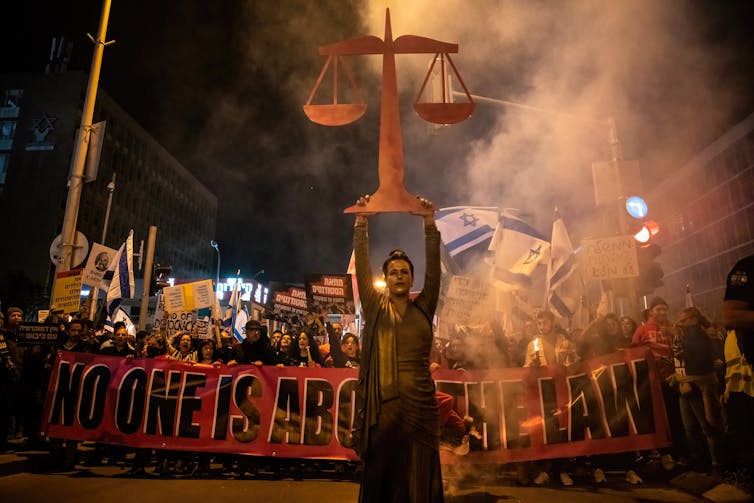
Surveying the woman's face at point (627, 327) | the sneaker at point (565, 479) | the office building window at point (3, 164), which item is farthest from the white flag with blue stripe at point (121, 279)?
the office building window at point (3, 164)

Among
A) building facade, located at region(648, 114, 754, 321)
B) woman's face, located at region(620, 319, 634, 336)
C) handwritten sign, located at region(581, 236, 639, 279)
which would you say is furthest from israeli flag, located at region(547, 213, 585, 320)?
building facade, located at region(648, 114, 754, 321)

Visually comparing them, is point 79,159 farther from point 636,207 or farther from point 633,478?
point 633,478

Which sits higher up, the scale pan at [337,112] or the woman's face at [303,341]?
the scale pan at [337,112]

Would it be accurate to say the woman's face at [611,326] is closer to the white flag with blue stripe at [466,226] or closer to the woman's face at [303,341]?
the woman's face at [303,341]

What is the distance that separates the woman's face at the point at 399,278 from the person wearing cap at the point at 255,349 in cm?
437

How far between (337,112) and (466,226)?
1171cm

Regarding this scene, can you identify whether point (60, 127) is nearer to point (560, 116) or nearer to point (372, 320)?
point (560, 116)

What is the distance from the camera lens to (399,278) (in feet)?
9.05

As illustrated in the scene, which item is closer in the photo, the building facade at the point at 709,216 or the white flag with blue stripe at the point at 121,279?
the white flag with blue stripe at the point at 121,279

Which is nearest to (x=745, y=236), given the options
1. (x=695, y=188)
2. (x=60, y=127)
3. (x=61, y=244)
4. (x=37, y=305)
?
(x=695, y=188)

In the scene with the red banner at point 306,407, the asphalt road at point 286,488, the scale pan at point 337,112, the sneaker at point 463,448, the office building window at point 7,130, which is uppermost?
the office building window at point 7,130

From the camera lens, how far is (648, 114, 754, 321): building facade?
37.6 m

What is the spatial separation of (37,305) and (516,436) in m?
44.5

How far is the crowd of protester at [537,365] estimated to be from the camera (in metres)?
5.27
